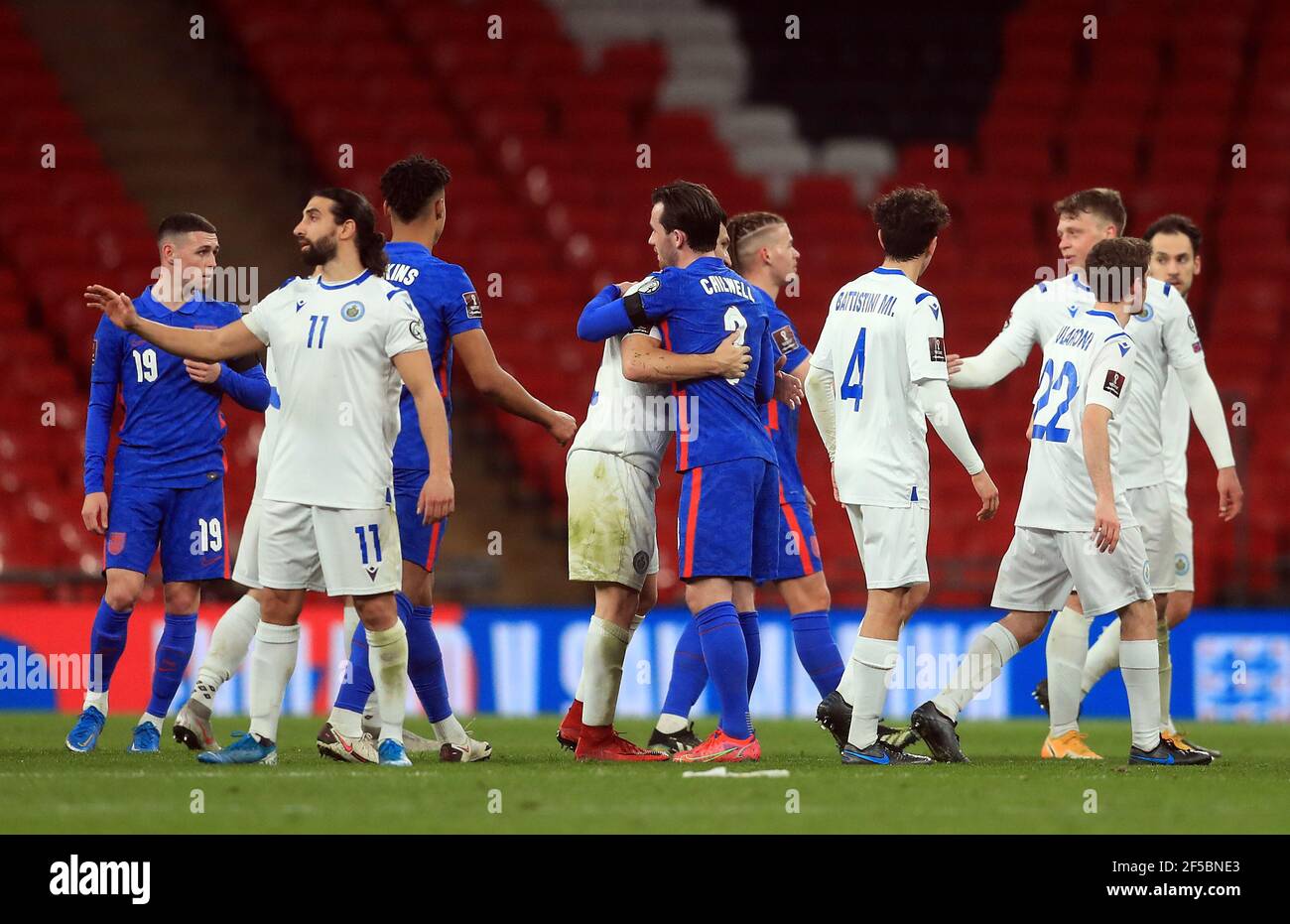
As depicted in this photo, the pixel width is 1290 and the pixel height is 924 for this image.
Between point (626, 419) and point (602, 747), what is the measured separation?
1220 mm

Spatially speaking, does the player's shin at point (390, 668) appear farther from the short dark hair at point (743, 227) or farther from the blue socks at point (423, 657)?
the short dark hair at point (743, 227)

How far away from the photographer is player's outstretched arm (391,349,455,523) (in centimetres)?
604

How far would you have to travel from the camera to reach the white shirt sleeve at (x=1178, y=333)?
25.5 ft

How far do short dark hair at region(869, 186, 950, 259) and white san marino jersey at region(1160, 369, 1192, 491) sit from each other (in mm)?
2125

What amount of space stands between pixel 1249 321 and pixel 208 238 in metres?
9.76

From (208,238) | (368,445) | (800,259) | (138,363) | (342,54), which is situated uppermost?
(342,54)

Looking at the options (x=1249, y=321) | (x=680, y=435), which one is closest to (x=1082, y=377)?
(x=680, y=435)

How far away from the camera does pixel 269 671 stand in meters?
6.16

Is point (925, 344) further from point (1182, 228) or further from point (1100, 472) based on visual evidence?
point (1182, 228)

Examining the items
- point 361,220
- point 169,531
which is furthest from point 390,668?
point 169,531

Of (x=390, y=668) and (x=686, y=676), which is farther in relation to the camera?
(x=686, y=676)

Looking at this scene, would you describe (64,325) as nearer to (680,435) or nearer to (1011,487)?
(1011,487)

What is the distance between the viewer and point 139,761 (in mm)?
6570

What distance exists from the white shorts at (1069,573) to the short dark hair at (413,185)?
104 inches
